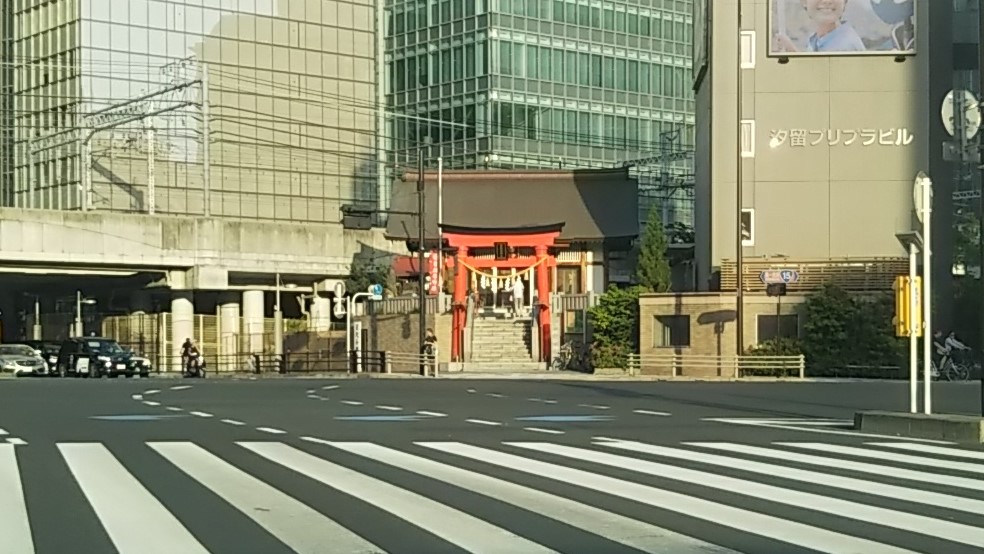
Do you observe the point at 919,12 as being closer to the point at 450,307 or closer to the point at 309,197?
the point at 450,307

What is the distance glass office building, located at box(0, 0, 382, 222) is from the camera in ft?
279

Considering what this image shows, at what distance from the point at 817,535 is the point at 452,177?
5593cm

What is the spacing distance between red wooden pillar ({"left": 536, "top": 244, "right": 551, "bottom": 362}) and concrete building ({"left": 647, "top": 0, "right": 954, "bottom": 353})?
7.36m

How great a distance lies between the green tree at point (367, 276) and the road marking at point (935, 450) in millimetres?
52368

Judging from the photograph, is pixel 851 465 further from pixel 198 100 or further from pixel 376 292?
pixel 198 100

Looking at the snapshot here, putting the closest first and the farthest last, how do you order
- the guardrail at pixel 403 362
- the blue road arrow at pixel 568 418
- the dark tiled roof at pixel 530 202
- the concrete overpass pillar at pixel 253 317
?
the blue road arrow at pixel 568 418, the guardrail at pixel 403 362, the dark tiled roof at pixel 530 202, the concrete overpass pillar at pixel 253 317

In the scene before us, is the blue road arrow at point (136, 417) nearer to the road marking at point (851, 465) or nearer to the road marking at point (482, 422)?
the road marking at point (482, 422)

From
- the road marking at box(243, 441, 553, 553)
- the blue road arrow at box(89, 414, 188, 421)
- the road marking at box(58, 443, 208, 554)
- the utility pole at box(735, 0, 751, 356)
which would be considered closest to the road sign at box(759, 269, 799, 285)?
the utility pole at box(735, 0, 751, 356)

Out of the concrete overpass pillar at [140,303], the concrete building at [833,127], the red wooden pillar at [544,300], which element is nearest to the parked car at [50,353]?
the concrete overpass pillar at [140,303]

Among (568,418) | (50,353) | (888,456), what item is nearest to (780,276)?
(568,418)

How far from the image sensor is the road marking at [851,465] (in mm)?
11688

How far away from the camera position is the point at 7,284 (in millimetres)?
76625

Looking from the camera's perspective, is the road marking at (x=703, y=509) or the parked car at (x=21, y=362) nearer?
the road marking at (x=703, y=509)

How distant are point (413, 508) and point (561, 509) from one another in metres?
1.12
